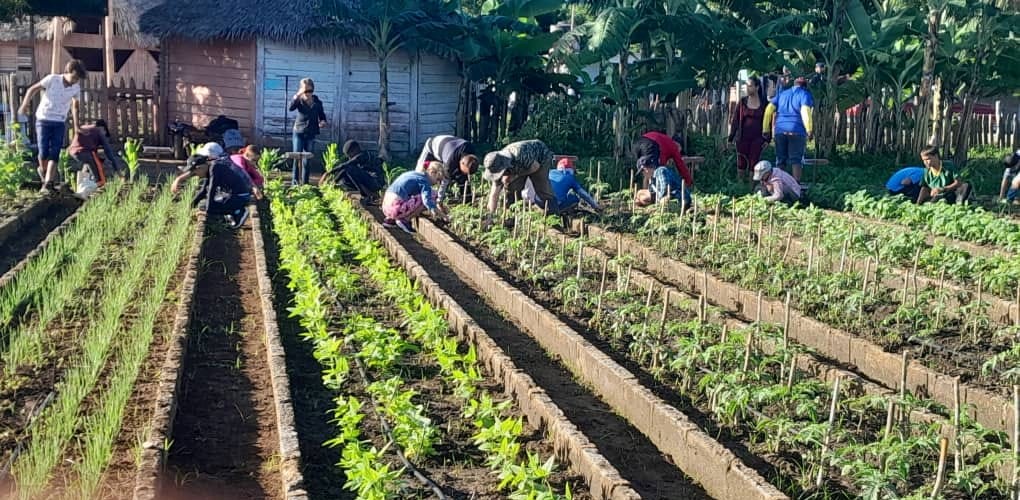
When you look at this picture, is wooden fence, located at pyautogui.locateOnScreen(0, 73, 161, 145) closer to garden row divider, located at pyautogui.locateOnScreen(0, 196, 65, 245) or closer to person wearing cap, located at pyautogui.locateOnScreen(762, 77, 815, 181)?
garden row divider, located at pyautogui.locateOnScreen(0, 196, 65, 245)

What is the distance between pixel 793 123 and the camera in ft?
46.5

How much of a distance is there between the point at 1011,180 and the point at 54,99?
10336mm

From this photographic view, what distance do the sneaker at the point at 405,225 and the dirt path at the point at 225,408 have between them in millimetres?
2905

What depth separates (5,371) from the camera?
599 cm

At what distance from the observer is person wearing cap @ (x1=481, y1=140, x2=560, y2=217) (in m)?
11.0

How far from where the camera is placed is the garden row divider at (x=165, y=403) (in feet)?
14.8

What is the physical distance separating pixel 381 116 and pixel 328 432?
41.2 ft

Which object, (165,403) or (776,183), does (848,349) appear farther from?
(776,183)

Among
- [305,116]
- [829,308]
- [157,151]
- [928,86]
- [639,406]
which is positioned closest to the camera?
[639,406]

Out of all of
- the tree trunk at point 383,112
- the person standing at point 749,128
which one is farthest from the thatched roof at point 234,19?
the person standing at point 749,128

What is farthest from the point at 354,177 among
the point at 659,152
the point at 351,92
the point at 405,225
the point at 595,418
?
the point at 595,418

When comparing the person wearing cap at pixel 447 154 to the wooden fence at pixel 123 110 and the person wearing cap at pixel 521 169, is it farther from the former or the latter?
the wooden fence at pixel 123 110

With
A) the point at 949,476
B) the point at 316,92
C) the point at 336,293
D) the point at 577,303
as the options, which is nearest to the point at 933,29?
the point at 316,92

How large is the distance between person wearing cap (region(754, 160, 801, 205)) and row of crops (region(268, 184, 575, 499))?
4884 millimetres
